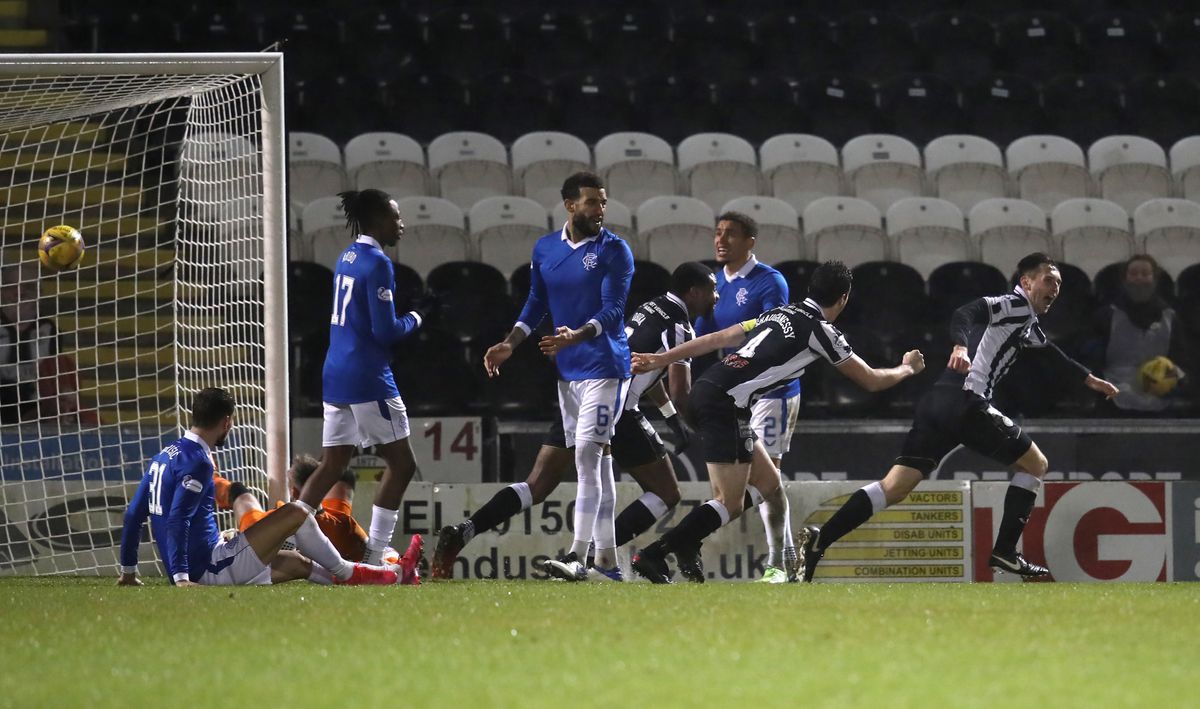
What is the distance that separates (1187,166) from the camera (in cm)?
1449

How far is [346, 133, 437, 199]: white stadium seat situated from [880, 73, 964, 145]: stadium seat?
4.89 metres

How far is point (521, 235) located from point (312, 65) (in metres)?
3.64

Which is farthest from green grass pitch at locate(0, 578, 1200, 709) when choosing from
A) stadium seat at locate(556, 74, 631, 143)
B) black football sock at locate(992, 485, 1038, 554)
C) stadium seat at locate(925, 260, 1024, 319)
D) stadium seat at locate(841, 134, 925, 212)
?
stadium seat at locate(556, 74, 631, 143)

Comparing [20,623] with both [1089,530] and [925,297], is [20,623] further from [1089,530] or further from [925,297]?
[925,297]

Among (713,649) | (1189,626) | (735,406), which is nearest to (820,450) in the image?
(735,406)

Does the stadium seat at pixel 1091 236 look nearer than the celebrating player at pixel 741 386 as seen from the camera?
No

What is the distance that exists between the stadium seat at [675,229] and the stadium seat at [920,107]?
3.23 meters

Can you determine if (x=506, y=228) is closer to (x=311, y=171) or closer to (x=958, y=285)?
(x=311, y=171)

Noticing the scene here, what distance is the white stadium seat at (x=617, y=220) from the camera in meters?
12.7

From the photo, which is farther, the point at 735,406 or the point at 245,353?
the point at 245,353

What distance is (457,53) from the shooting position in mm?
15367

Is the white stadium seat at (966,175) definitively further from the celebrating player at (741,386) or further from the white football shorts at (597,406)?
the white football shorts at (597,406)

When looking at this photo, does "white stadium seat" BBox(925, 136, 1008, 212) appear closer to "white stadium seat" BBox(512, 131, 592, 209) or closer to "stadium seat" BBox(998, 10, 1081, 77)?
"stadium seat" BBox(998, 10, 1081, 77)

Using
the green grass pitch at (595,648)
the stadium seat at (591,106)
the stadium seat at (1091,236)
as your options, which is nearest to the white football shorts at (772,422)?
the green grass pitch at (595,648)
